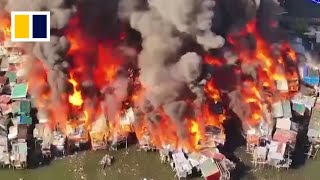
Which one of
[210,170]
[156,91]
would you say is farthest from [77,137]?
[210,170]

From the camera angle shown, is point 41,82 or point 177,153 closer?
point 177,153

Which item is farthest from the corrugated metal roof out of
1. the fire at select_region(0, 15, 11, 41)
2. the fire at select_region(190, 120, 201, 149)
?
the fire at select_region(0, 15, 11, 41)

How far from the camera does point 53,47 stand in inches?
1425

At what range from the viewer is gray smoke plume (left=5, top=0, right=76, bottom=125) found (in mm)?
35969

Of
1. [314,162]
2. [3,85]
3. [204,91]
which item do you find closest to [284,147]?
[314,162]

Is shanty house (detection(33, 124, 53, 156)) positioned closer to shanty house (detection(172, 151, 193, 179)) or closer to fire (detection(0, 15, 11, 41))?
shanty house (detection(172, 151, 193, 179))

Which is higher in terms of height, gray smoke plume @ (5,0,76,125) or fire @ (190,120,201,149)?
gray smoke plume @ (5,0,76,125)

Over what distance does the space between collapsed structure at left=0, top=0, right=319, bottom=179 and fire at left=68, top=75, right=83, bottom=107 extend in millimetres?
55

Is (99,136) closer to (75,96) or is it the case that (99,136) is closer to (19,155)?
(75,96)

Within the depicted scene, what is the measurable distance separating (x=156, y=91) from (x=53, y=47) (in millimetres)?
5801

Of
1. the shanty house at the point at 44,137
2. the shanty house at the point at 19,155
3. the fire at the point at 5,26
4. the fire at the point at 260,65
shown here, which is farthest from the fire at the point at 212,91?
the fire at the point at 5,26

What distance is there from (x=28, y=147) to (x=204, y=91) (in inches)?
381

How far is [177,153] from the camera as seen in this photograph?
118ft

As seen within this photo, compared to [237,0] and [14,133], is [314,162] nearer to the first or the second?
[237,0]
